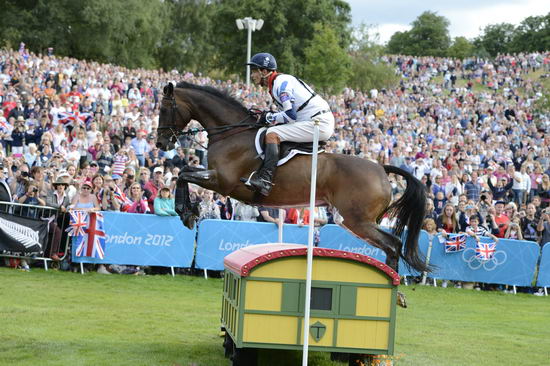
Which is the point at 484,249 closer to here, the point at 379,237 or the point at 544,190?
the point at 544,190

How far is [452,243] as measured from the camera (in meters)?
17.7

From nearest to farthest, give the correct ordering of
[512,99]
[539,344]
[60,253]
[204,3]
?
[539,344] < [60,253] < [512,99] < [204,3]

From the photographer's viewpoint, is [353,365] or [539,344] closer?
[353,365]

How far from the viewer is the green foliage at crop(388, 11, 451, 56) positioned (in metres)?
132

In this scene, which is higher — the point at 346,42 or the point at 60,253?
the point at 346,42

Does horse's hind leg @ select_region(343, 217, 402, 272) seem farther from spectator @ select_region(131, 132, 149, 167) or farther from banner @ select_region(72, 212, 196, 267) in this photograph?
spectator @ select_region(131, 132, 149, 167)

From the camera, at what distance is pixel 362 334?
779 cm

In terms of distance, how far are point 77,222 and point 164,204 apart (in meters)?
1.79

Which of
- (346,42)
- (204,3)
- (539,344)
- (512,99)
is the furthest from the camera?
(204,3)

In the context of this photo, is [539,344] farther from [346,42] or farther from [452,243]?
[346,42]

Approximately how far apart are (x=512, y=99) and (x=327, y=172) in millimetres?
49740

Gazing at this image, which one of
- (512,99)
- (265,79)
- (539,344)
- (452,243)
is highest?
(512,99)

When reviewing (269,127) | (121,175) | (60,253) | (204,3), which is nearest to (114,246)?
(60,253)

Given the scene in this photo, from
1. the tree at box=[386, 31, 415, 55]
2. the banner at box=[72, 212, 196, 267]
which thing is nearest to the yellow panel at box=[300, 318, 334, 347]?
the banner at box=[72, 212, 196, 267]
